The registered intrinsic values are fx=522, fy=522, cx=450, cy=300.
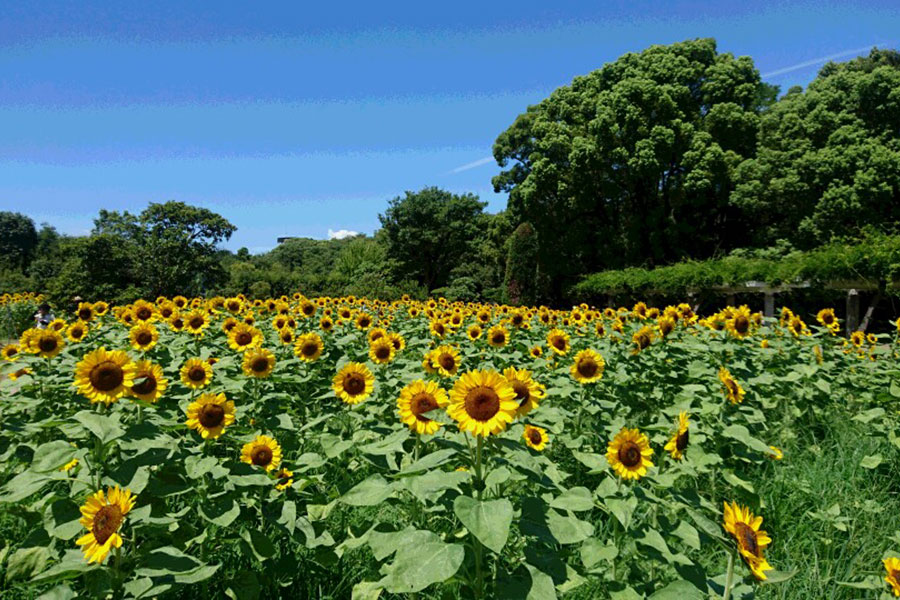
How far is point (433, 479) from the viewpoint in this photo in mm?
1385

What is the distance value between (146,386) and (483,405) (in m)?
1.30

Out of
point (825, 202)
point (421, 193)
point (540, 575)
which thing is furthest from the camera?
point (421, 193)

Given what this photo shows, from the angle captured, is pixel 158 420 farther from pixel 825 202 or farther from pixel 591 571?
pixel 825 202

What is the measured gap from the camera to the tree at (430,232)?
40438 mm

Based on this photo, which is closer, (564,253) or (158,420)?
(158,420)

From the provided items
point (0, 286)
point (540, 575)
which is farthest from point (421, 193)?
point (540, 575)

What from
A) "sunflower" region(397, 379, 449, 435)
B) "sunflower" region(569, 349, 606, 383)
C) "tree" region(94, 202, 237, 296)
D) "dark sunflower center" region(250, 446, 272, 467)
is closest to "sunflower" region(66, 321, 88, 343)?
"dark sunflower center" region(250, 446, 272, 467)

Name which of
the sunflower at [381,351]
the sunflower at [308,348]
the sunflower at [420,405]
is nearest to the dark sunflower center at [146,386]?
the sunflower at [420,405]

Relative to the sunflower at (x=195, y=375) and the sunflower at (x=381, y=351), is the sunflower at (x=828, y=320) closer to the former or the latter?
the sunflower at (x=381, y=351)

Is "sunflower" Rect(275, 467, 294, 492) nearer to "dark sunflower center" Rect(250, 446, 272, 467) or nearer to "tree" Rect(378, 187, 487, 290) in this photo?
"dark sunflower center" Rect(250, 446, 272, 467)

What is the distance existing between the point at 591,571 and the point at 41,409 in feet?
9.56

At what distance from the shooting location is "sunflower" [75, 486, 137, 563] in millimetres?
1395

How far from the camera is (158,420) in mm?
1893

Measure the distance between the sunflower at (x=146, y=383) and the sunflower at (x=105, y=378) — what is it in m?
0.03
